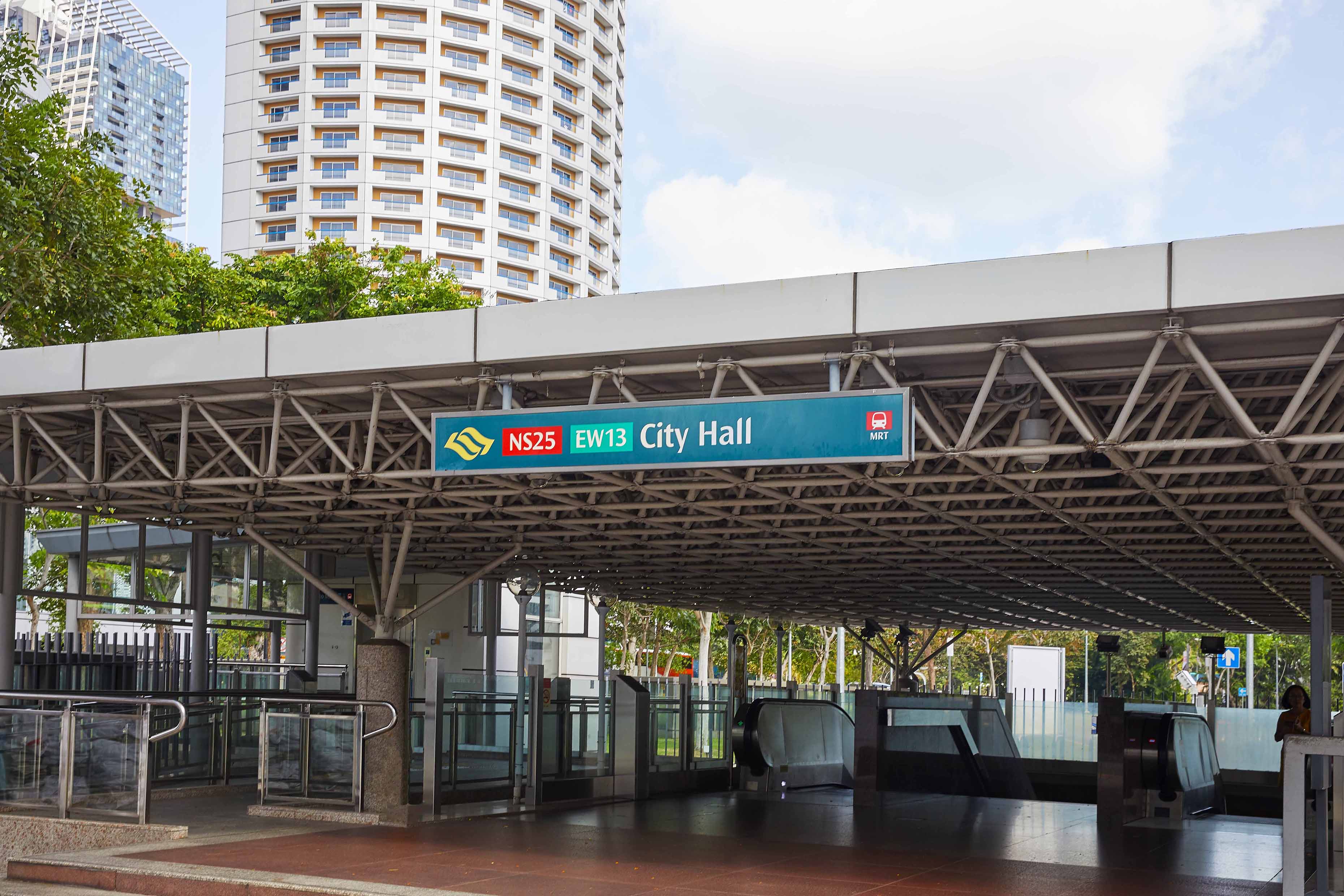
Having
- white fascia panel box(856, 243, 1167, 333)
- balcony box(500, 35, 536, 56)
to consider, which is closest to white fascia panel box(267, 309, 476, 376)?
white fascia panel box(856, 243, 1167, 333)

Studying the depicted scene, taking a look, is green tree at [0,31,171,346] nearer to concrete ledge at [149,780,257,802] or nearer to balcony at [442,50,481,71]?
concrete ledge at [149,780,257,802]

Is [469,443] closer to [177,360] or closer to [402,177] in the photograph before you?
[177,360]

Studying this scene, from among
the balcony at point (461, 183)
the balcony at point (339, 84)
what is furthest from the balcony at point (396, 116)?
the balcony at point (461, 183)

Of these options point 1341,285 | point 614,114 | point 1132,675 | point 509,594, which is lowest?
point 1132,675

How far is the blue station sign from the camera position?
10.6 meters

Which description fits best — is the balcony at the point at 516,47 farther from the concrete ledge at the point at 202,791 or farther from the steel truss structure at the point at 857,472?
the concrete ledge at the point at 202,791

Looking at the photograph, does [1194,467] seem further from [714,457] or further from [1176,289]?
[714,457]

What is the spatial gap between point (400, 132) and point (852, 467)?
8028cm

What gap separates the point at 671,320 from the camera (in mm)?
11227

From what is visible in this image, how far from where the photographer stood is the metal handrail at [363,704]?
49.6 ft

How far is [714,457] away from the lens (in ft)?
36.5

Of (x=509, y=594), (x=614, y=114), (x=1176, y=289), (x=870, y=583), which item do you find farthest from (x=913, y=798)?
(x=614, y=114)

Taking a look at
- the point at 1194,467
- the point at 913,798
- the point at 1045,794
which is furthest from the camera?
the point at 1045,794

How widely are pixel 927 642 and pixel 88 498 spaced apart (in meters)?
26.8
